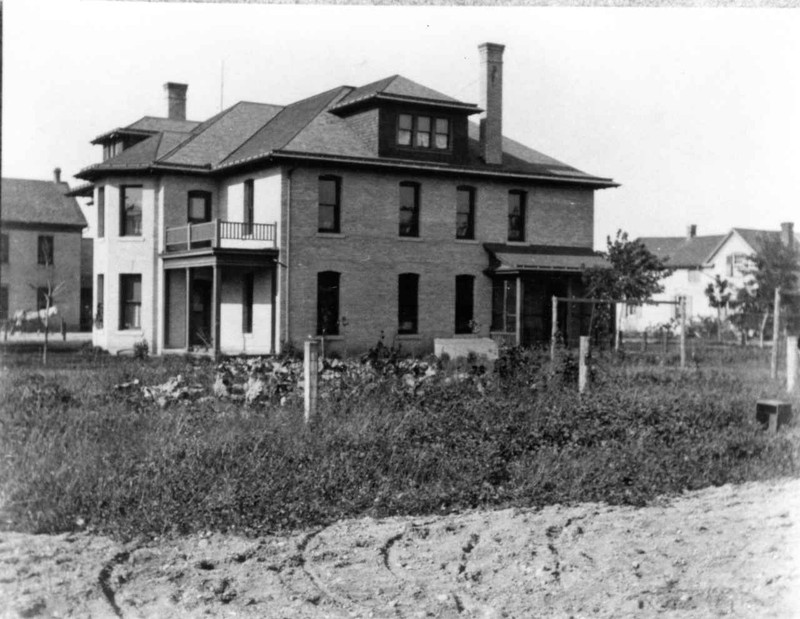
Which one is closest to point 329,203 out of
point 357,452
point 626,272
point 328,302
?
point 328,302

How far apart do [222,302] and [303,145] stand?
5.89m

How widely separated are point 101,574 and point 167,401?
15.5 feet

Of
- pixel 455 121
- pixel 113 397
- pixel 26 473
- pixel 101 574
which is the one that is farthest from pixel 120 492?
pixel 455 121

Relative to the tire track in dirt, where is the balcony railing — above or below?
above

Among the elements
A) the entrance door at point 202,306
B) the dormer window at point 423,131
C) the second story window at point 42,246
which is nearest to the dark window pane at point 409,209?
the dormer window at point 423,131

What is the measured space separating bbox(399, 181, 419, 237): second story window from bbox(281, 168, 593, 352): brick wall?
0.72 feet

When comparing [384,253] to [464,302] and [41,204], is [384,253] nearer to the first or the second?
[464,302]

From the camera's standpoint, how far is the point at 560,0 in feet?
24.3

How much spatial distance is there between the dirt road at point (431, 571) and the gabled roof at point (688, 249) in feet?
164

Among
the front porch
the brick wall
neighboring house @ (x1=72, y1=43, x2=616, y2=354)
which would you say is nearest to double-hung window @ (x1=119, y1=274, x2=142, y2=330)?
neighboring house @ (x1=72, y1=43, x2=616, y2=354)

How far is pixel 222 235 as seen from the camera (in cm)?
2441

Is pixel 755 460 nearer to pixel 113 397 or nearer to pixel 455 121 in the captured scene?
pixel 113 397

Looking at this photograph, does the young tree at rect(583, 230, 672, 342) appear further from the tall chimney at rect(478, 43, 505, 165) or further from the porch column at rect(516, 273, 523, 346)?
the tall chimney at rect(478, 43, 505, 165)

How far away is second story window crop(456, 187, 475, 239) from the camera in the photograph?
86.6 feet
